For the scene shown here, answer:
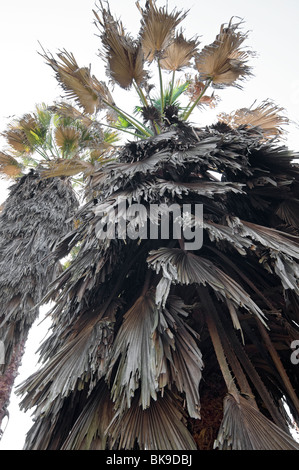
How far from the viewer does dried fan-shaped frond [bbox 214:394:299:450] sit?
150 cm

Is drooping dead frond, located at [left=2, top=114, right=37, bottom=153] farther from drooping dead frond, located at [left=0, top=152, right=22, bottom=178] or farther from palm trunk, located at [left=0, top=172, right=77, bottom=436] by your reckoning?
palm trunk, located at [left=0, top=172, right=77, bottom=436]

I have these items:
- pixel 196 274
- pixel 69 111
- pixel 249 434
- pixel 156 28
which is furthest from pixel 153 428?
pixel 156 28

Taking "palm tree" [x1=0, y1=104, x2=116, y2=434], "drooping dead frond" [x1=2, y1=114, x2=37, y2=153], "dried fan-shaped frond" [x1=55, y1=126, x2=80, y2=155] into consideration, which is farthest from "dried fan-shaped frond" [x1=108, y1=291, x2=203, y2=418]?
"drooping dead frond" [x1=2, y1=114, x2=37, y2=153]

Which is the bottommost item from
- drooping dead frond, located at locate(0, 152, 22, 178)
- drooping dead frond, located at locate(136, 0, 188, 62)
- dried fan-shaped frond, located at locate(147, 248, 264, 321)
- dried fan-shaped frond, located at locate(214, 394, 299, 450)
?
dried fan-shaped frond, located at locate(214, 394, 299, 450)

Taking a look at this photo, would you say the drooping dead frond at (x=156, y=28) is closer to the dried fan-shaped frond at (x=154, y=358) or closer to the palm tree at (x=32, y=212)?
the palm tree at (x=32, y=212)

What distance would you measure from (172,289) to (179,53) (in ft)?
10.4

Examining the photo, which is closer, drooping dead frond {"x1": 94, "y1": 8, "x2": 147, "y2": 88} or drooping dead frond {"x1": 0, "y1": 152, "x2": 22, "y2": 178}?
drooping dead frond {"x1": 94, "y1": 8, "x2": 147, "y2": 88}

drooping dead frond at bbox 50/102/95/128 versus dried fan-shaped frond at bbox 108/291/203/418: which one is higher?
drooping dead frond at bbox 50/102/95/128

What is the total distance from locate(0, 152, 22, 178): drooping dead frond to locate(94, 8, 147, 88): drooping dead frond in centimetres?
294

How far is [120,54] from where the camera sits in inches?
130

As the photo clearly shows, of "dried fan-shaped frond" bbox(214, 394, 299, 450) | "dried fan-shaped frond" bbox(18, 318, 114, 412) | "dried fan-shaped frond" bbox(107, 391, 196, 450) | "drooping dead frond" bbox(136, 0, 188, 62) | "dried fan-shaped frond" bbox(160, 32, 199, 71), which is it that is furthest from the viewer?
"dried fan-shaped frond" bbox(160, 32, 199, 71)

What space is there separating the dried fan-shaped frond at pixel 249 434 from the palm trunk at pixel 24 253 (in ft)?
6.87
